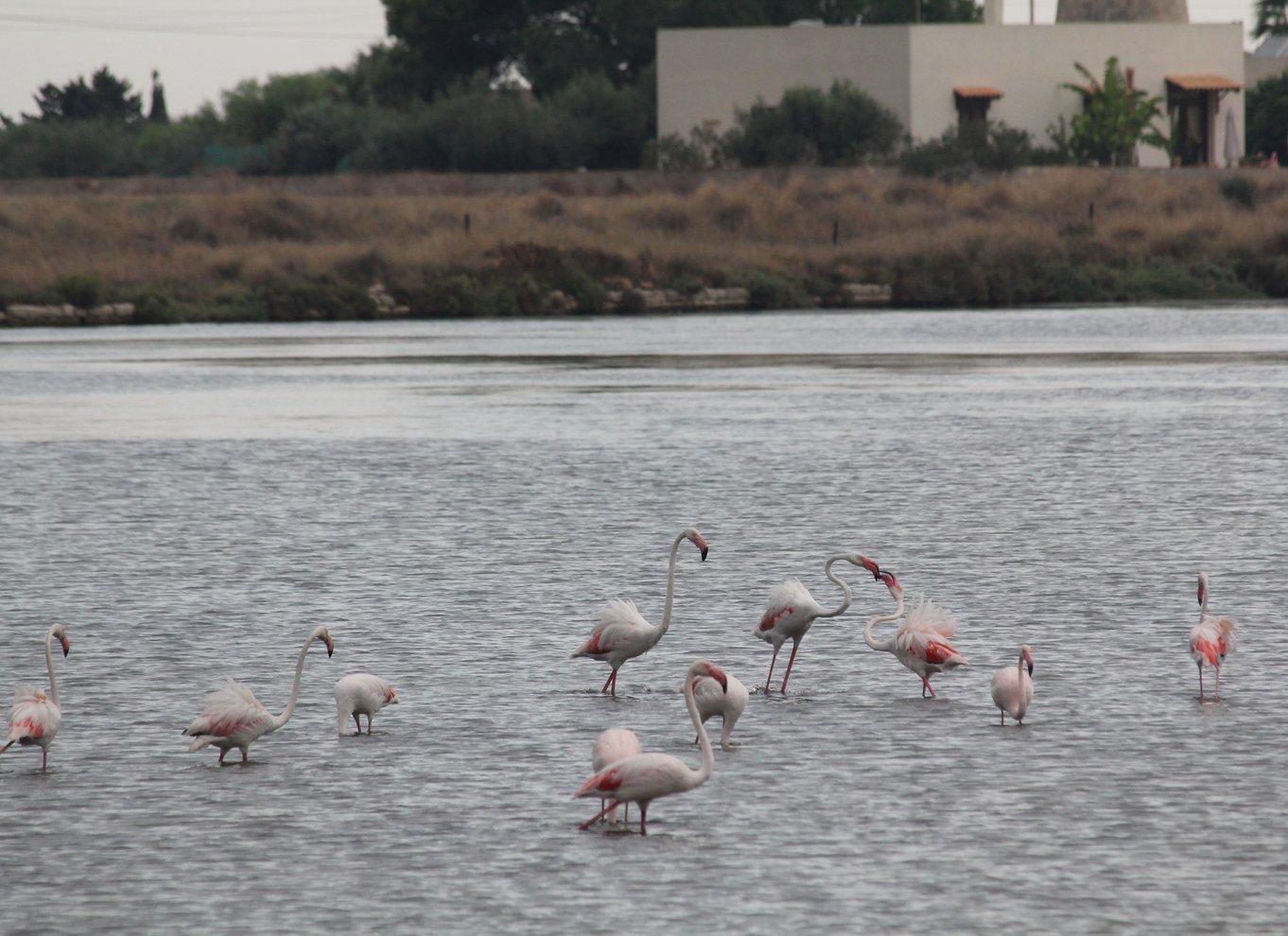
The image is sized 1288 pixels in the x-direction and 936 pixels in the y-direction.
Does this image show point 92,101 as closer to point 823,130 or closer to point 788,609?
point 823,130

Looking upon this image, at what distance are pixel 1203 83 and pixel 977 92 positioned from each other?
8.60 metres

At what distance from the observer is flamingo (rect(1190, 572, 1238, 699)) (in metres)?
9.47

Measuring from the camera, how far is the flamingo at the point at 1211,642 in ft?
31.1

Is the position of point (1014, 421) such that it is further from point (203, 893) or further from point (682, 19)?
point (682, 19)

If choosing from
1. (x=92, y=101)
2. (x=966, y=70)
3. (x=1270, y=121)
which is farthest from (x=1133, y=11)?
(x=92, y=101)

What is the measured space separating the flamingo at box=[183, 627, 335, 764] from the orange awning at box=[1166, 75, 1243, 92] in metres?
73.4

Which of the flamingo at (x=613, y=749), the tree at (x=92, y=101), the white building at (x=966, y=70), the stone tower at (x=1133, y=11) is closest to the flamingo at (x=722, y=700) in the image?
the flamingo at (x=613, y=749)

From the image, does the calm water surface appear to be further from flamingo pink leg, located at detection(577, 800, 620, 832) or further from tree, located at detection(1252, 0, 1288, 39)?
tree, located at detection(1252, 0, 1288, 39)

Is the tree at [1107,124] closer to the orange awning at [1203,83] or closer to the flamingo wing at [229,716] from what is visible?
the orange awning at [1203,83]

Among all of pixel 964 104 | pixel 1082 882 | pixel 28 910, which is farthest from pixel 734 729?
pixel 964 104

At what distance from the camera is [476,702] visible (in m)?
9.73

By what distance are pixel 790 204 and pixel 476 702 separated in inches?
Answer: 2088

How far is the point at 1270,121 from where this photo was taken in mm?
84562

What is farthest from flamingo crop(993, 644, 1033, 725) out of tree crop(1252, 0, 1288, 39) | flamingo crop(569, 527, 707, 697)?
tree crop(1252, 0, 1288, 39)
